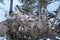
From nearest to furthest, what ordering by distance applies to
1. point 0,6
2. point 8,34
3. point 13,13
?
1. point 8,34
2. point 13,13
3. point 0,6

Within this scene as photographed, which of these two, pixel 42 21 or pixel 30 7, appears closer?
pixel 42 21

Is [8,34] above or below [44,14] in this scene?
below

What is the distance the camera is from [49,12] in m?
4.82

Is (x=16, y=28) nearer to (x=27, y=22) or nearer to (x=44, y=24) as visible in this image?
(x=27, y=22)

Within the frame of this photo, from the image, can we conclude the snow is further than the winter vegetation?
Yes

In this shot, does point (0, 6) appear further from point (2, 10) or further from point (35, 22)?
point (35, 22)

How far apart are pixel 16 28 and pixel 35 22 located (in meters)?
0.32

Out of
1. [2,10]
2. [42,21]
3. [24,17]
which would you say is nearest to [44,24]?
[42,21]

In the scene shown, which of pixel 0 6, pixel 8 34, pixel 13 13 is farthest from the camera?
pixel 0 6

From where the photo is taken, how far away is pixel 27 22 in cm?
402

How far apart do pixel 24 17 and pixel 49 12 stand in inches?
34.7

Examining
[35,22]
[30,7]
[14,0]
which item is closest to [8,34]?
[35,22]

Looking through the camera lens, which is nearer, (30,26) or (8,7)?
(30,26)

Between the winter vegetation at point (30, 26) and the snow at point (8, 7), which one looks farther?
the snow at point (8, 7)
